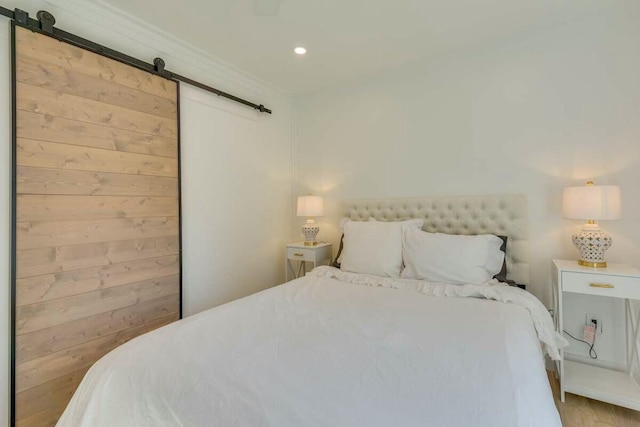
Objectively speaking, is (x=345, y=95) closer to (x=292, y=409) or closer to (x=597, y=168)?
(x=597, y=168)

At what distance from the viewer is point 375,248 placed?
2.55 metres

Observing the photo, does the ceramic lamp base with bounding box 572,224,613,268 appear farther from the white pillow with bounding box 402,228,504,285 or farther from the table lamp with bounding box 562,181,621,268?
the white pillow with bounding box 402,228,504,285

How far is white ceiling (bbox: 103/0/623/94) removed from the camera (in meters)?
2.02

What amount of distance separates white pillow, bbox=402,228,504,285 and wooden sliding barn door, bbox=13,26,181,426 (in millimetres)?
1854

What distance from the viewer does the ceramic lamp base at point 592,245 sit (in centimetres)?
199

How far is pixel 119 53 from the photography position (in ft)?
6.70

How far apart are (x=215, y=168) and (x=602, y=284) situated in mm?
2894

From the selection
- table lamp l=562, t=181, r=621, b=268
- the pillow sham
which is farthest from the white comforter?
table lamp l=562, t=181, r=621, b=268

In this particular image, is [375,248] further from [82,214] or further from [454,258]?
[82,214]

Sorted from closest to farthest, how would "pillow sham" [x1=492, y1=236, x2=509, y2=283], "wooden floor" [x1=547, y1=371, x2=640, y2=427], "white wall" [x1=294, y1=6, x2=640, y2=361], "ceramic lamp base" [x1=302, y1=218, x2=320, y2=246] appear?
"wooden floor" [x1=547, y1=371, x2=640, y2=427] → "white wall" [x1=294, y1=6, x2=640, y2=361] → "pillow sham" [x1=492, y1=236, x2=509, y2=283] → "ceramic lamp base" [x1=302, y1=218, x2=320, y2=246]

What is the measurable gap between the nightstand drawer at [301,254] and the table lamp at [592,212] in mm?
2034

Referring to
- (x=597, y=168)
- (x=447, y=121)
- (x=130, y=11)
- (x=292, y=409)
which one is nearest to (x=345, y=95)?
(x=447, y=121)

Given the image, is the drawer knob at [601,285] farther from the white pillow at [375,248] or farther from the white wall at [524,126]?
the white pillow at [375,248]

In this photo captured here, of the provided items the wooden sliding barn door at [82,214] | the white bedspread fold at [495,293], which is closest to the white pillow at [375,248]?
the white bedspread fold at [495,293]
